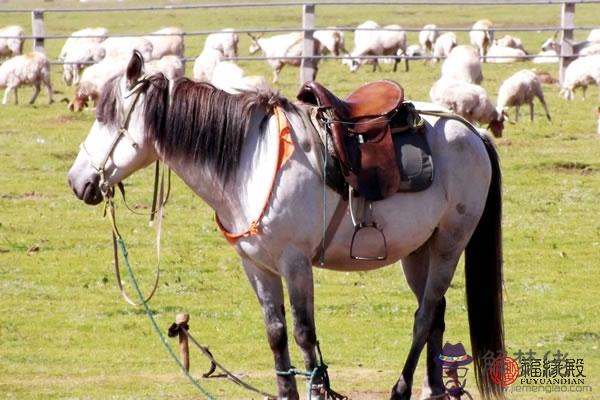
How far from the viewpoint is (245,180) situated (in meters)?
7.32

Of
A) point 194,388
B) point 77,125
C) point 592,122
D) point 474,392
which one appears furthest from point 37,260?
point 592,122

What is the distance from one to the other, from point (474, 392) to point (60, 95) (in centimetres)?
2108

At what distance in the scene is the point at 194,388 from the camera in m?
9.21

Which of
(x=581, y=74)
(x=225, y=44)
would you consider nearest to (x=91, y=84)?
(x=581, y=74)

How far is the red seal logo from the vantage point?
8.24 m

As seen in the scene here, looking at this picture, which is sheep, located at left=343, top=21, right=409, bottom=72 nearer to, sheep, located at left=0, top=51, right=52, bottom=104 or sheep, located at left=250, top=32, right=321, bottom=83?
sheep, located at left=250, top=32, right=321, bottom=83

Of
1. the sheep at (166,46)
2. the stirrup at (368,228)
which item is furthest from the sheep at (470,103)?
the stirrup at (368,228)

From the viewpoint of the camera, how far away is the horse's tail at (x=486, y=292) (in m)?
8.23

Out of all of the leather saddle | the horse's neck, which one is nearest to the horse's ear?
the horse's neck

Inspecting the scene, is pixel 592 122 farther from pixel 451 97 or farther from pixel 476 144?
pixel 476 144

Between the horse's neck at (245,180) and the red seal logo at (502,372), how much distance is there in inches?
77.0

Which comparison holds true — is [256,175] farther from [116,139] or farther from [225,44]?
[225,44]

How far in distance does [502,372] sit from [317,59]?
75.5 feet

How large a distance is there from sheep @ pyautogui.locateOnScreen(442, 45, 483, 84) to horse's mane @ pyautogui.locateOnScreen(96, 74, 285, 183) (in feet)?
61.4
